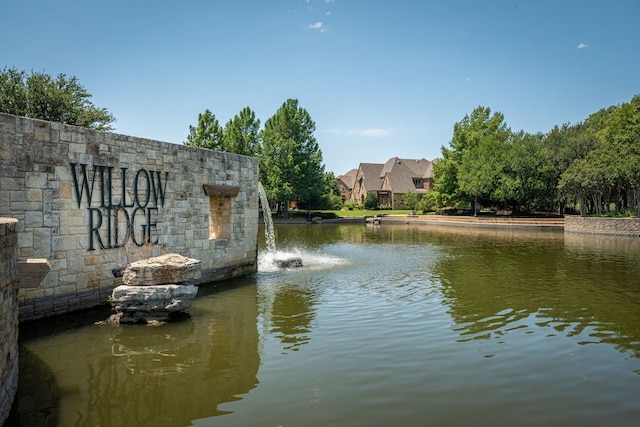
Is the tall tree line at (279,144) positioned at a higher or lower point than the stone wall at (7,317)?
higher

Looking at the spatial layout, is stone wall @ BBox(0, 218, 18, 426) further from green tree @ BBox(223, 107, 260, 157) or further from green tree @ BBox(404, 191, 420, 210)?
green tree @ BBox(404, 191, 420, 210)

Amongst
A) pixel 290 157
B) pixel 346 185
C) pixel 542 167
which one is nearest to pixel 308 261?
pixel 290 157

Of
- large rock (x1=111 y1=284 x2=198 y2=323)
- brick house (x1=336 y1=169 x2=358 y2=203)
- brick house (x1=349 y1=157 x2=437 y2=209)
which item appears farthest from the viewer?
brick house (x1=336 y1=169 x2=358 y2=203)

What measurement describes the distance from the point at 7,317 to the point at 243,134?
48396mm

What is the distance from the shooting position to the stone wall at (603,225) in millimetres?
30781

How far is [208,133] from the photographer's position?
48219mm

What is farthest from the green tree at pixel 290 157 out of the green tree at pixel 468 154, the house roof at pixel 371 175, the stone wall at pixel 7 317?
the stone wall at pixel 7 317

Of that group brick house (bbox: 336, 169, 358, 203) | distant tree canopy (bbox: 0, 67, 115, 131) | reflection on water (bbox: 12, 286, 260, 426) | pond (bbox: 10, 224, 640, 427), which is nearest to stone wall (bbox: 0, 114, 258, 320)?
pond (bbox: 10, 224, 640, 427)

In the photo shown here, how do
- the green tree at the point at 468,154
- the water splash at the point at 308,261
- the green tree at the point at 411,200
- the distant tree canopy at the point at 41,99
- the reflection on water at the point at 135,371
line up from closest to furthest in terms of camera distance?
the reflection on water at the point at 135,371, the water splash at the point at 308,261, the distant tree canopy at the point at 41,99, the green tree at the point at 468,154, the green tree at the point at 411,200

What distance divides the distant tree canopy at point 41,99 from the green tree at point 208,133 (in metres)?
16.4

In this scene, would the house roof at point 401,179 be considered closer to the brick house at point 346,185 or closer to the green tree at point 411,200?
→ the green tree at point 411,200

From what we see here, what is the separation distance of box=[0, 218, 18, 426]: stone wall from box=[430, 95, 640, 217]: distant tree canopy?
3625 centimetres

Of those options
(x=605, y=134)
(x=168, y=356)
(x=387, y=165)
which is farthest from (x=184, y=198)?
(x=387, y=165)

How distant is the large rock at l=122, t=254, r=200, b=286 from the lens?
924 centimetres
